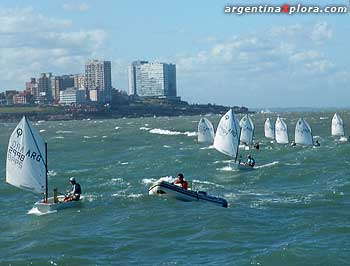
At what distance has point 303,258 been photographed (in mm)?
26438

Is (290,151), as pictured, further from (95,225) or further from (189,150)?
(95,225)

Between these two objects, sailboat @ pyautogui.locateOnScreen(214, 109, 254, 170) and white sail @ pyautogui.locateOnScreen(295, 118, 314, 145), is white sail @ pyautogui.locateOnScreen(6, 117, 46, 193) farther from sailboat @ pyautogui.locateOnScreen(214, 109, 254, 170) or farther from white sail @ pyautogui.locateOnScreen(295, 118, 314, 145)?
white sail @ pyautogui.locateOnScreen(295, 118, 314, 145)

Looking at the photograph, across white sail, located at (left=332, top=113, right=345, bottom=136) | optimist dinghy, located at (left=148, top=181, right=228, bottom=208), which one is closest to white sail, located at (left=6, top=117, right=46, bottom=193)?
optimist dinghy, located at (left=148, top=181, right=228, bottom=208)

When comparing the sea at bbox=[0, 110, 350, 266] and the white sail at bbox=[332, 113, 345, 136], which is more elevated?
the white sail at bbox=[332, 113, 345, 136]

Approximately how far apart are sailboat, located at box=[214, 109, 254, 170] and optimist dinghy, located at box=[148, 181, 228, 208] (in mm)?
16863

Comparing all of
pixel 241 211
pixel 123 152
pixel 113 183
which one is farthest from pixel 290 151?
pixel 241 211

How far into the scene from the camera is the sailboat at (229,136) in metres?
56.8

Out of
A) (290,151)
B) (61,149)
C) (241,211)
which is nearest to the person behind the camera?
(241,211)

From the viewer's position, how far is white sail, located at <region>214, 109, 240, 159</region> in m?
56.8

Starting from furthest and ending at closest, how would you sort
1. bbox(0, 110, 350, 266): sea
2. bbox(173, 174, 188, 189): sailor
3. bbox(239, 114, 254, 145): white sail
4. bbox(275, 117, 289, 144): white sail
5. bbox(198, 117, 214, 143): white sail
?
bbox(275, 117, 289, 144): white sail
bbox(198, 117, 214, 143): white sail
bbox(239, 114, 254, 145): white sail
bbox(173, 174, 188, 189): sailor
bbox(0, 110, 350, 266): sea

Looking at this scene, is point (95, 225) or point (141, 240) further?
point (95, 225)

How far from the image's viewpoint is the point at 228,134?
187 feet

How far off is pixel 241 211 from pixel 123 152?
5038 cm

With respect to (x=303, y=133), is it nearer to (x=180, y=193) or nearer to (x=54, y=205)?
(x=180, y=193)
